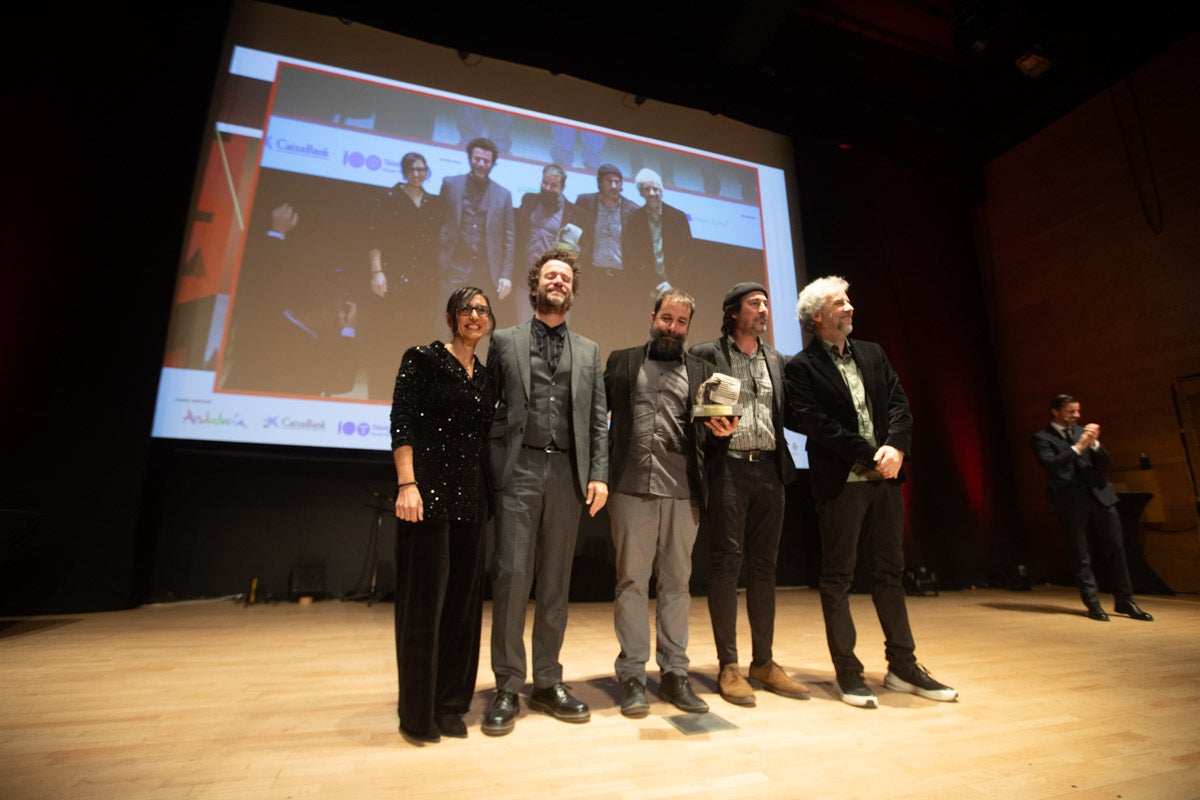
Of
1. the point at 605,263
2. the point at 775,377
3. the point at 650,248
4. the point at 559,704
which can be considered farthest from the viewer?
the point at 650,248

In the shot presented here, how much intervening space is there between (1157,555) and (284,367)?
6973 mm

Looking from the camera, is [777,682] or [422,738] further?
[777,682]

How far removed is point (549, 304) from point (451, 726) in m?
1.35

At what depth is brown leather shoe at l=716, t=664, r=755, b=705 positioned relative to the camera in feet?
6.72

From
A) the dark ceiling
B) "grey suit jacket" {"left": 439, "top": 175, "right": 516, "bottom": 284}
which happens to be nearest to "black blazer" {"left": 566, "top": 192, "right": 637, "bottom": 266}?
"grey suit jacket" {"left": 439, "top": 175, "right": 516, "bottom": 284}

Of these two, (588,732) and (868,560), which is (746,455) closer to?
(868,560)

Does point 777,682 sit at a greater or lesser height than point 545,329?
→ lesser

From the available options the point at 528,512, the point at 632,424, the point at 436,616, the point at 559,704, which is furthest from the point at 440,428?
the point at 559,704

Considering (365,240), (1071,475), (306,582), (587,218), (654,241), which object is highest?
(587,218)

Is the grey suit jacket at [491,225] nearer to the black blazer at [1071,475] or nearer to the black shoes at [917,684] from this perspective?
the black shoes at [917,684]

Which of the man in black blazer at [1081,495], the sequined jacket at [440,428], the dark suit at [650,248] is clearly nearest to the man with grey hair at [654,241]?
the dark suit at [650,248]

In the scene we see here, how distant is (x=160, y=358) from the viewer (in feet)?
12.8

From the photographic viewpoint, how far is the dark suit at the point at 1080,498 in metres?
4.10

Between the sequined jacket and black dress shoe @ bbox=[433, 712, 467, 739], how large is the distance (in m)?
0.56
